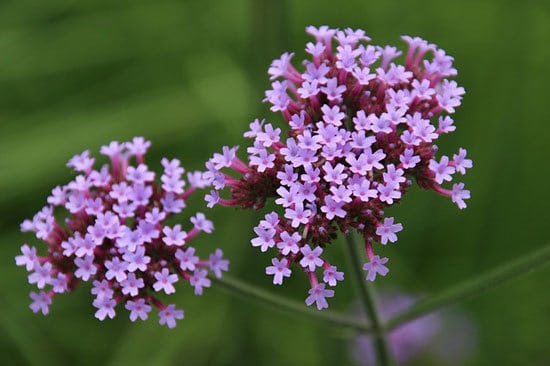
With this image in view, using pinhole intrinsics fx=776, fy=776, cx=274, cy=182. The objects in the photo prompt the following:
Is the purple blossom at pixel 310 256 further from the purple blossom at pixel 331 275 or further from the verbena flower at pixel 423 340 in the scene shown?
the verbena flower at pixel 423 340

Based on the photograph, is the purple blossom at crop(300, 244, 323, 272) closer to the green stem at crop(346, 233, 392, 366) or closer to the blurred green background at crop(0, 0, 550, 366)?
the green stem at crop(346, 233, 392, 366)

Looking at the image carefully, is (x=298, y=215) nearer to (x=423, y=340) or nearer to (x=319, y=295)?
(x=319, y=295)

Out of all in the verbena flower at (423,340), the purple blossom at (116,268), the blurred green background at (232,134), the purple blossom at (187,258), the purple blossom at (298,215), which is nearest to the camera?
the purple blossom at (298,215)

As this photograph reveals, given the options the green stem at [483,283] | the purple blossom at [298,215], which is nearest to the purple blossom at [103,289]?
the purple blossom at [298,215]

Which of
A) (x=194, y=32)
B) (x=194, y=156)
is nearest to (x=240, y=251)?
(x=194, y=156)

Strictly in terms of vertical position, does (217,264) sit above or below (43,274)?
above

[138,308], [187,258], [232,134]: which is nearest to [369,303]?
[187,258]
